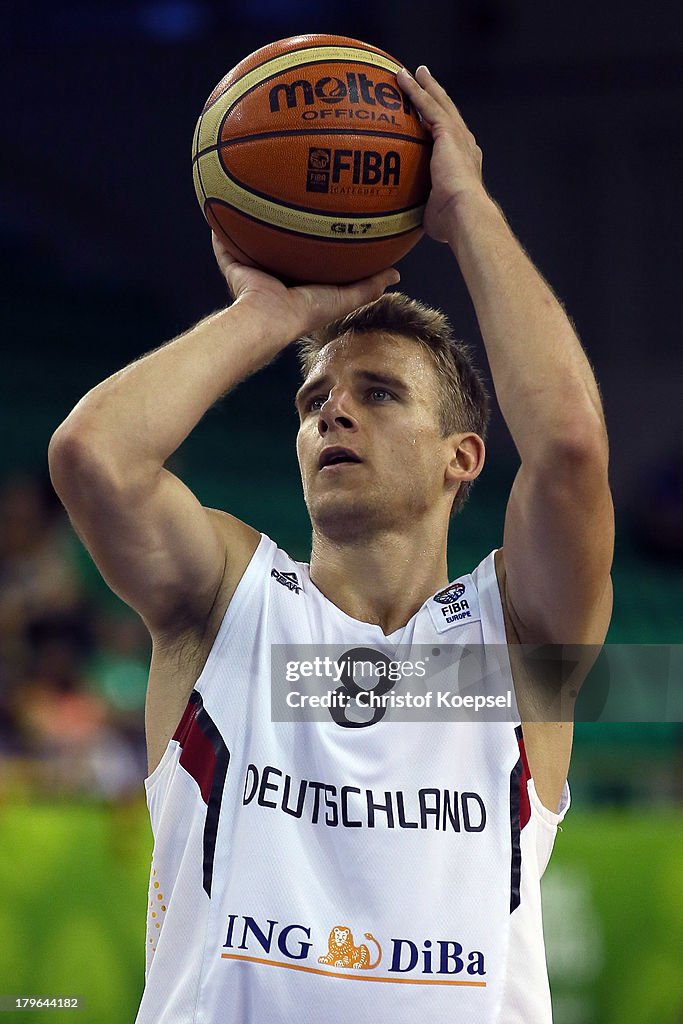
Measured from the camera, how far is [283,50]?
2896 millimetres

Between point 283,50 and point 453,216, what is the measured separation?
62 cm

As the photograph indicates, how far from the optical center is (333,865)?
8.31 feet

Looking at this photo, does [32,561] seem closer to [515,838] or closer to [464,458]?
[464,458]

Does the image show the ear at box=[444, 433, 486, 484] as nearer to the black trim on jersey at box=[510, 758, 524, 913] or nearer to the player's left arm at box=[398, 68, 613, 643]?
the player's left arm at box=[398, 68, 613, 643]

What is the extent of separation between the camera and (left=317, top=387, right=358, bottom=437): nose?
2.94 metres

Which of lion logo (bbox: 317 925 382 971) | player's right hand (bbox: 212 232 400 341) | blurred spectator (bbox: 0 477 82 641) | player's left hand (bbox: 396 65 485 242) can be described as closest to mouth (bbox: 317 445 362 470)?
player's right hand (bbox: 212 232 400 341)

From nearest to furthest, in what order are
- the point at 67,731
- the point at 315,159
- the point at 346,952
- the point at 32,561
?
the point at 346,952, the point at 315,159, the point at 67,731, the point at 32,561

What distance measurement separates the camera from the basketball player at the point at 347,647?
97.3 inches

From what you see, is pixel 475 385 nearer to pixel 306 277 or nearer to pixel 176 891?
pixel 306 277

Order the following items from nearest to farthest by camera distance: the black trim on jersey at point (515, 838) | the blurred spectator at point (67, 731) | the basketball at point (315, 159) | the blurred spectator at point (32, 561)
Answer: the black trim on jersey at point (515, 838)
the basketball at point (315, 159)
the blurred spectator at point (67, 731)
the blurred spectator at point (32, 561)

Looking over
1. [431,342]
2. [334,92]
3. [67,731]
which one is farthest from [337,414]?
[67,731]

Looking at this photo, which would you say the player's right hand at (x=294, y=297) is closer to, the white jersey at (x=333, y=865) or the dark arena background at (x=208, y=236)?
the white jersey at (x=333, y=865)

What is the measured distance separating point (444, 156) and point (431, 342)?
0.55m

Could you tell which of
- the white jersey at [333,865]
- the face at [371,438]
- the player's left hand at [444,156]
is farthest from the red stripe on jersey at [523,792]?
the player's left hand at [444,156]
